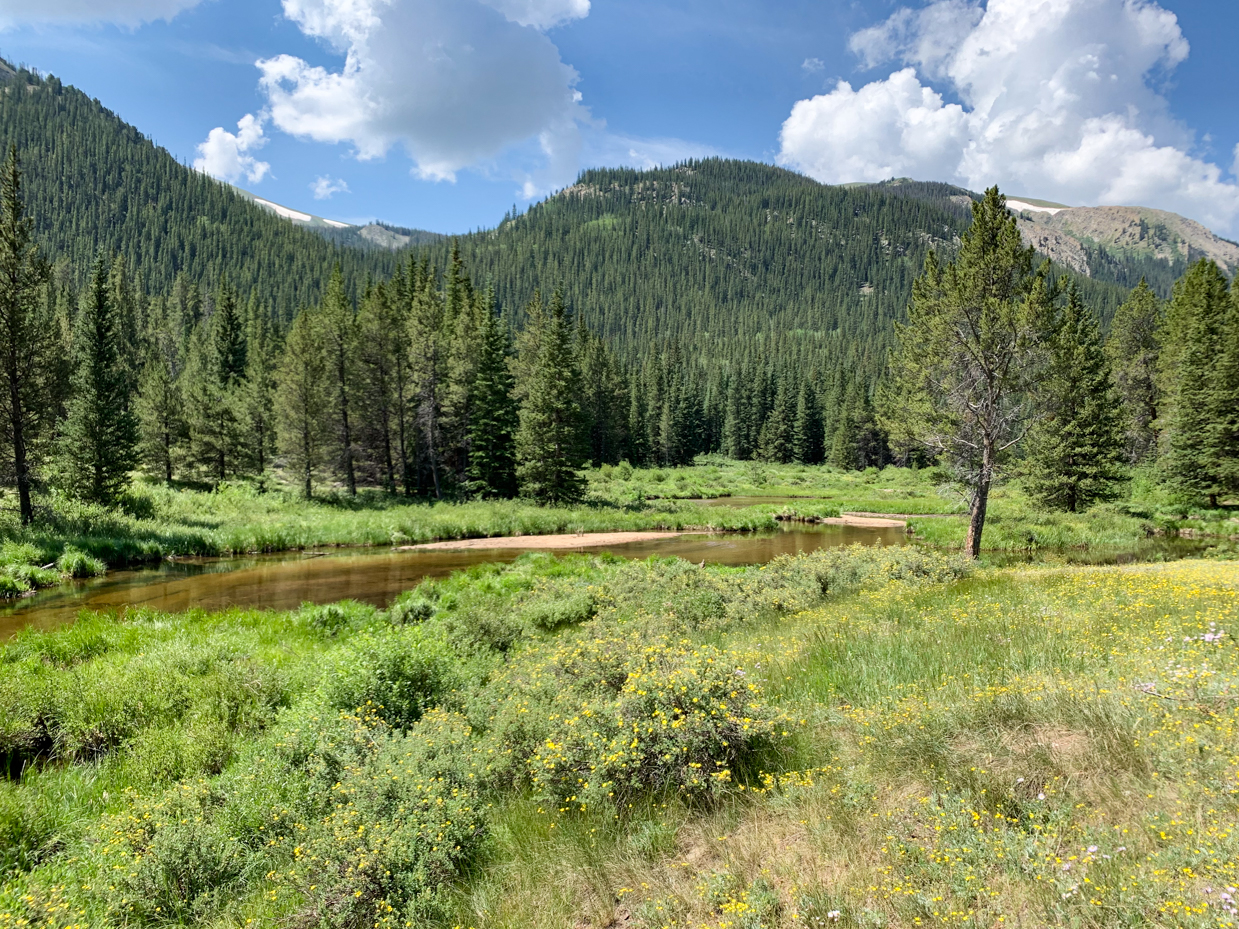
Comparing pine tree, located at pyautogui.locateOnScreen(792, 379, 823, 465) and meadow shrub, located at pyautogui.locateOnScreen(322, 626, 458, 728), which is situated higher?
pine tree, located at pyautogui.locateOnScreen(792, 379, 823, 465)

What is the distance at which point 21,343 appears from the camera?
23531mm

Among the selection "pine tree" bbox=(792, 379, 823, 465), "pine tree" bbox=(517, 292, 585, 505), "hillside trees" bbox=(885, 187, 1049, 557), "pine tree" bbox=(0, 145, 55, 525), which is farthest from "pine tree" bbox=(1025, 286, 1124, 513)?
"pine tree" bbox=(792, 379, 823, 465)

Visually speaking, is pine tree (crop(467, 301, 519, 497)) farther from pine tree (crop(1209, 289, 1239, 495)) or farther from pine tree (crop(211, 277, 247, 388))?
pine tree (crop(1209, 289, 1239, 495))

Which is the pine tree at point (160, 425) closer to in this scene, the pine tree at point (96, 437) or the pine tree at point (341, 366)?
the pine tree at point (96, 437)

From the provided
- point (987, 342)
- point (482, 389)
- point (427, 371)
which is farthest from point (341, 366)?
point (987, 342)

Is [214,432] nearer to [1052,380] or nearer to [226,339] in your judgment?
[226,339]

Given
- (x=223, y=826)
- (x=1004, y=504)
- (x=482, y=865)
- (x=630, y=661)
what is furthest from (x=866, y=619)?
(x=1004, y=504)

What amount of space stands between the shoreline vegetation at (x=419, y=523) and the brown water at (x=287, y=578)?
1.71 m

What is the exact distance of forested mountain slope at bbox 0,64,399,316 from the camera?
524ft

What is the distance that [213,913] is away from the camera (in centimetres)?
463

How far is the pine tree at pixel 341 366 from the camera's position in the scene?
4034cm

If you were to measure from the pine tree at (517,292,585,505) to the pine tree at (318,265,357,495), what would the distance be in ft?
40.9

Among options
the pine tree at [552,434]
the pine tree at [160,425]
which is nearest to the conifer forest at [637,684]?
the pine tree at [552,434]

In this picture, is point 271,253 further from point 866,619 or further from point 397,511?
point 866,619
